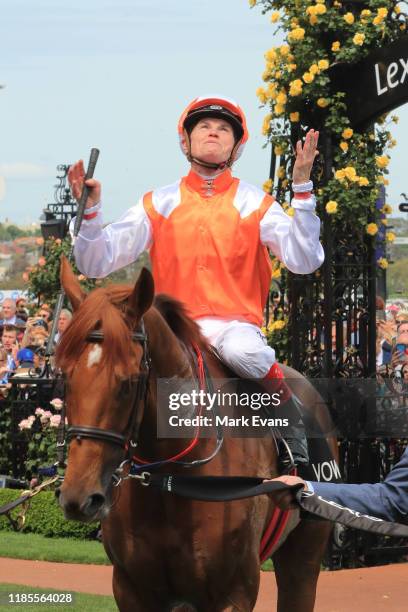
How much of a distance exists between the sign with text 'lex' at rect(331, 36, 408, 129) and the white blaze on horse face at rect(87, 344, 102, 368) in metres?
4.97

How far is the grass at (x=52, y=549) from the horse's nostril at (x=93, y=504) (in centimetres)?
580

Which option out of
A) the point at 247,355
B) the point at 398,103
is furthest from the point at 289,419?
the point at 398,103

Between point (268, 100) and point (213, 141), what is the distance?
399 cm

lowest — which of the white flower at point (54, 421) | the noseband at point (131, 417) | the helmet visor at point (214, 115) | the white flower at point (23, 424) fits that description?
the white flower at point (23, 424)

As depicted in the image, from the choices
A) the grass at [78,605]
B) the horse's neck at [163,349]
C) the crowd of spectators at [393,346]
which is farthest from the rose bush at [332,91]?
the horse's neck at [163,349]

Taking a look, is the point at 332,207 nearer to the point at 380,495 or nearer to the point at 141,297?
the point at 141,297

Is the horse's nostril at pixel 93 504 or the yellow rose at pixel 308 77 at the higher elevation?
the yellow rose at pixel 308 77

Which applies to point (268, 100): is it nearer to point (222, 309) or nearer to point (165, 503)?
point (222, 309)

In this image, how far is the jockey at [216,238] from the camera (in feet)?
16.6

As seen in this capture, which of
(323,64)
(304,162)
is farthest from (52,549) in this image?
(304,162)

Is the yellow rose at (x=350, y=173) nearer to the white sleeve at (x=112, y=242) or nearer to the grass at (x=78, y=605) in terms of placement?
the grass at (x=78, y=605)

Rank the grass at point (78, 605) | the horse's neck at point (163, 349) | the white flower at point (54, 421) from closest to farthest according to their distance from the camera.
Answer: the horse's neck at point (163, 349) < the grass at point (78, 605) < the white flower at point (54, 421)

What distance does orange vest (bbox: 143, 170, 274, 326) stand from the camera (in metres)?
5.16

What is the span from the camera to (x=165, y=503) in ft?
14.8
